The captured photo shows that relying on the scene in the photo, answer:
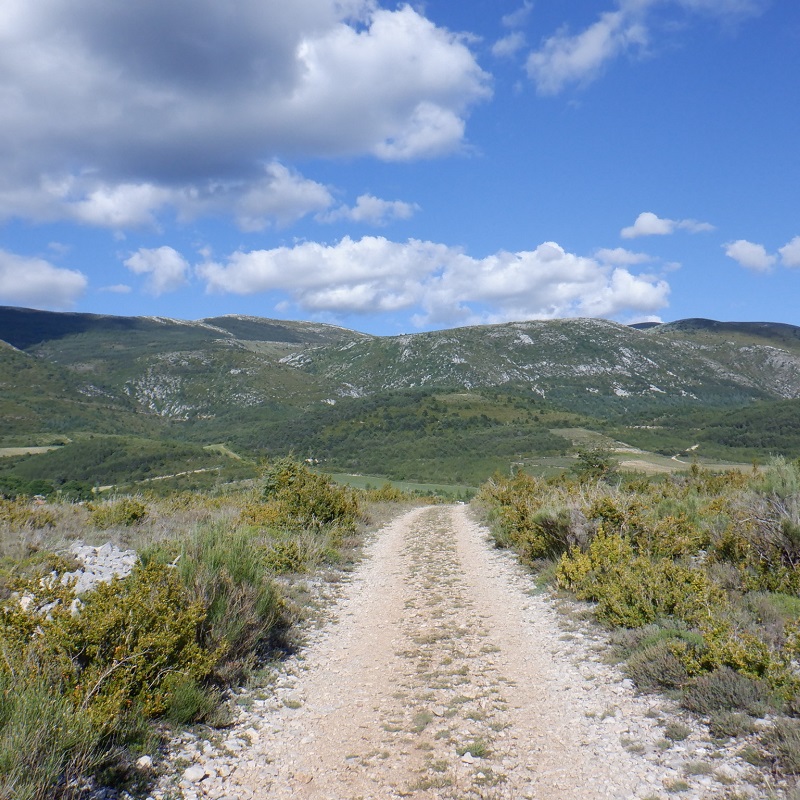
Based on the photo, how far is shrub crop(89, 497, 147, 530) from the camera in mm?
12270

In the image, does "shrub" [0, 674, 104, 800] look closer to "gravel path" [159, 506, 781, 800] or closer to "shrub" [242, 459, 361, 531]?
"gravel path" [159, 506, 781, 800]

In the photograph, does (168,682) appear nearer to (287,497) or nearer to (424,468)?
(287,497)

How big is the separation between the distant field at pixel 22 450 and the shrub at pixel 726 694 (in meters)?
117

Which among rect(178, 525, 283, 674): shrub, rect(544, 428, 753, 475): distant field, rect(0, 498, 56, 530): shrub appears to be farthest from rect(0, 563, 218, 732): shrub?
rect(544, 428, 753, 475): distant field

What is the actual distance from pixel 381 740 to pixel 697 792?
265 cm

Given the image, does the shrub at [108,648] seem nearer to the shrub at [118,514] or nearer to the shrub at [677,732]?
the shrub at [677,732]

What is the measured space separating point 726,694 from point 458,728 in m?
2.54

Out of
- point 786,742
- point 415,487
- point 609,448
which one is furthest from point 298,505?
point 609,448

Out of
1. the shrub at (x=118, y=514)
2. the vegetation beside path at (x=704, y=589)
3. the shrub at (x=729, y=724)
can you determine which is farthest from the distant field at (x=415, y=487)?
the shrub at (x=729, y=724)

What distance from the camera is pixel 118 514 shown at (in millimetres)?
12781

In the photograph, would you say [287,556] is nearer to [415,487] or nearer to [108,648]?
[108,648]

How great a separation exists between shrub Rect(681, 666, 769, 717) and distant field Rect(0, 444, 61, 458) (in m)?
117

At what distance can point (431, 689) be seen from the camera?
20.6ft

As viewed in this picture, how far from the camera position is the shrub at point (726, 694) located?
16.4 feet
